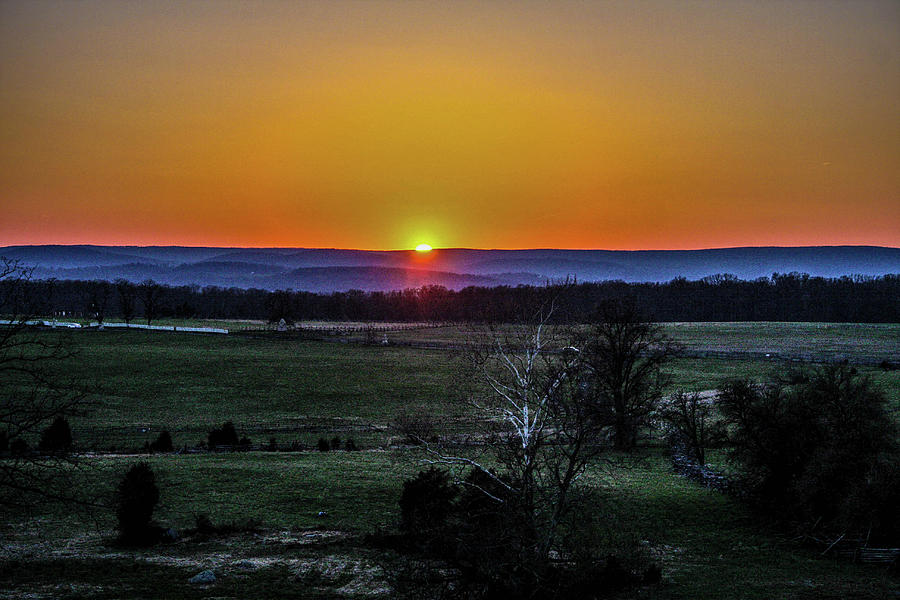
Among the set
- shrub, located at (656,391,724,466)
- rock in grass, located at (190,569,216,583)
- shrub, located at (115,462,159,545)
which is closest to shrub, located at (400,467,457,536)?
rock in grass, located at (190,569,216,583)

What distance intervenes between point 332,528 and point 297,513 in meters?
2.33

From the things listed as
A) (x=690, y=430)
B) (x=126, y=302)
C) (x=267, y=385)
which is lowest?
(x=267, y=385)

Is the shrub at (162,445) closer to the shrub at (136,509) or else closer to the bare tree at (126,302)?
the shrub at (136,509)

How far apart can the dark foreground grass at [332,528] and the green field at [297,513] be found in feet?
0.26

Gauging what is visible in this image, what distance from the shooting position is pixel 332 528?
2383 cm

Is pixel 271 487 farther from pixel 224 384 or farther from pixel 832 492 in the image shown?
pixel 224 384

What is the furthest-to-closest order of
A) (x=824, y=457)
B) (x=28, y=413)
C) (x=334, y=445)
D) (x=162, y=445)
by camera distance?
(x=334, y=445)
(x=162, y=445)
(x=824, y=457)
(x=28, y=413)

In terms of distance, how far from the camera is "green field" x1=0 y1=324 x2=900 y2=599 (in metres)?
18.5

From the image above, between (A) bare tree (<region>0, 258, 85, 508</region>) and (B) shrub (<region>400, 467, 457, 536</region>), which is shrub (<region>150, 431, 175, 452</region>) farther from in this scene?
(B) shrub (<region>400, 467, 457, 536</region>)

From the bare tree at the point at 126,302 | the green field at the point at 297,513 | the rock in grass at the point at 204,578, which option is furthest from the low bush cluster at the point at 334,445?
the bare tree at the point at 126,302

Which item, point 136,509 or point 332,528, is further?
point 332,528

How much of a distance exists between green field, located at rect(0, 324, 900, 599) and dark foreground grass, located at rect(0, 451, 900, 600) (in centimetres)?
8

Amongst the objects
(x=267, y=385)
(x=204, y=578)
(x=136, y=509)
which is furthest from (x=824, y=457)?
(x=267, y=385)

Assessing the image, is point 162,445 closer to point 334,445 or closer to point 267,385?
point 334,445
